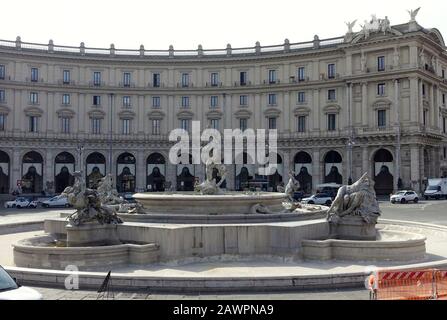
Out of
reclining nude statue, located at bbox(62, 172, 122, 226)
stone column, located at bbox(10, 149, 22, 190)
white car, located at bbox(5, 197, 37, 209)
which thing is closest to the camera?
reclining nude statue, located at bbox(62, 172, 122, 226)

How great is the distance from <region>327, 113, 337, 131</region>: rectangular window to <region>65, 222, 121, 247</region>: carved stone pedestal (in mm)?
53500

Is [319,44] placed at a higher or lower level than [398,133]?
higher

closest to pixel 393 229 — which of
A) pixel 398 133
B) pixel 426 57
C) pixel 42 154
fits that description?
pixel 398 133

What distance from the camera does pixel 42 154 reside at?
67.1 metres

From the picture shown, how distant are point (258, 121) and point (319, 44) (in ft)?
46.4

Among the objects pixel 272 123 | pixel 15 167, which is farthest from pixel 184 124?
pixel 15 167

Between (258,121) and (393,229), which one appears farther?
(258,121)

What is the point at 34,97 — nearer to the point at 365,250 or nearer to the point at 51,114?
the point at 51,114

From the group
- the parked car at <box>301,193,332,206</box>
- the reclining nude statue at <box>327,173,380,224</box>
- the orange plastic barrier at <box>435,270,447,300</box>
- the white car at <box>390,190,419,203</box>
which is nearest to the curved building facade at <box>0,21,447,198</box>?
the white car at <box>390,190,419,203</box>

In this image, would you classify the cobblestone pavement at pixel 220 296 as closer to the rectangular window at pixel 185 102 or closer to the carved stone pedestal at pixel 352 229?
the carved stone pedestal at pixel 352 229

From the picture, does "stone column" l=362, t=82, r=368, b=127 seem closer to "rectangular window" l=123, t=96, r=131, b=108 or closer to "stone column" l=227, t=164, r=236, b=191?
"stone column" l=227, t=164, r=236, b=191

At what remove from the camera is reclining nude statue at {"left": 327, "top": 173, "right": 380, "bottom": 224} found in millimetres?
17078

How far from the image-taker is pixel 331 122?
66.1 meters
